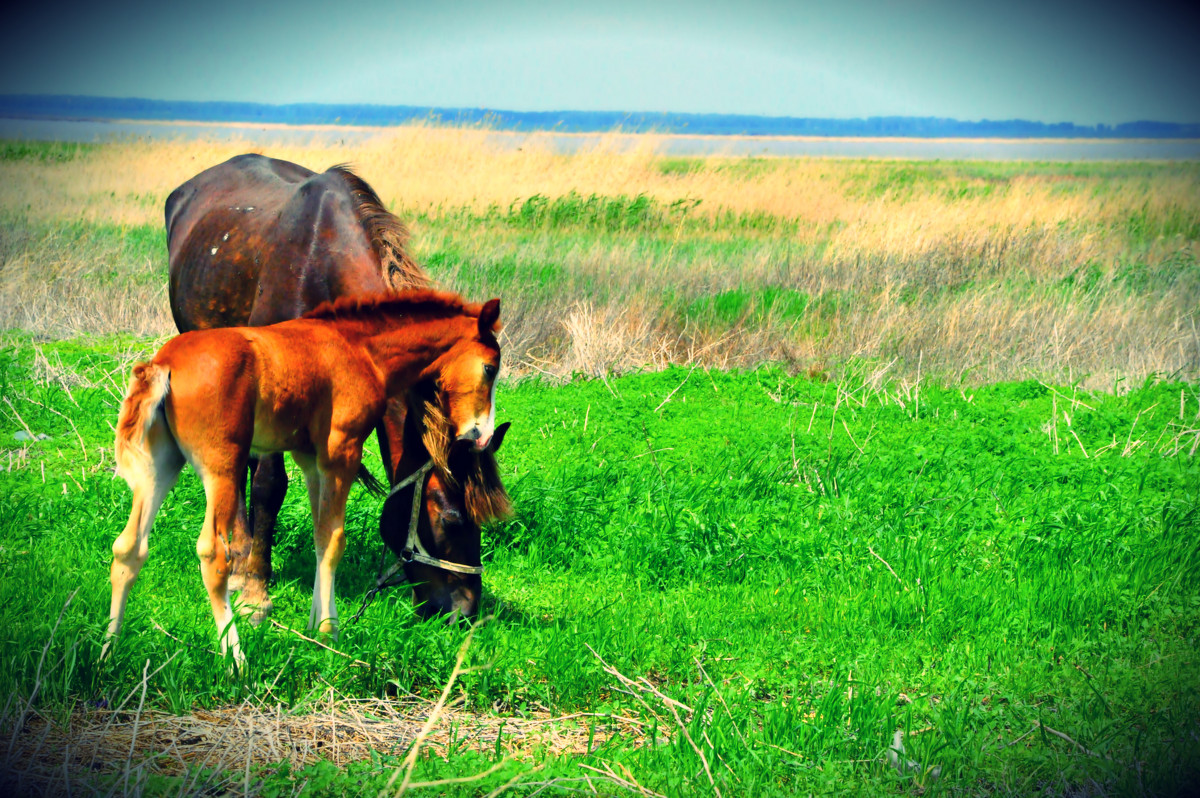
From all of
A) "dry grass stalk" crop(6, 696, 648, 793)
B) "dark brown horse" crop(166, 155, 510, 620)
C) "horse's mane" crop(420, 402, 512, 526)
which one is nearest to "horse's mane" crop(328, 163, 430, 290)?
"dark brown horse" crop(166, 155, 510, 620)

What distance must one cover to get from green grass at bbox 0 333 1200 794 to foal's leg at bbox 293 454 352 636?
20cm

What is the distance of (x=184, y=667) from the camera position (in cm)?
389

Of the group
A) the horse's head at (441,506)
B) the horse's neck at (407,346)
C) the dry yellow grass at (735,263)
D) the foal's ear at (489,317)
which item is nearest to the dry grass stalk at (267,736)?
the horse's head at (441,506)

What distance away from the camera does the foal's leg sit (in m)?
4.31

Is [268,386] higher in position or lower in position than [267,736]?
higher

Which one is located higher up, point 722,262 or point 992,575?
point 722,262

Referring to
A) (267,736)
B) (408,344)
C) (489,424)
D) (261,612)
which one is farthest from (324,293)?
(267,736)

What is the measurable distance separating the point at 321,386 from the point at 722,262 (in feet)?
39.9

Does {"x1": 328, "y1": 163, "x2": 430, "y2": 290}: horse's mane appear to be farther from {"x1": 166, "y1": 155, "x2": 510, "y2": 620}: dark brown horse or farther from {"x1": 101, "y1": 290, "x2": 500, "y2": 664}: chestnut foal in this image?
{"x1": 101, "y1": 290, "x2": 500, "y2": 664}: chestnut foal

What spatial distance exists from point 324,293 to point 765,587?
3.06m

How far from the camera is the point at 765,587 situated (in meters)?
5.53

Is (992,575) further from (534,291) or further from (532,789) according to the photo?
(534,291)

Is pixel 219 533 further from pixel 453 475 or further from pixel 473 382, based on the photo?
pixel 473 382

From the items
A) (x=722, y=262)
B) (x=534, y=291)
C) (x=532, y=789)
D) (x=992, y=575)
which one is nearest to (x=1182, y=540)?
(x=992, y=575)
